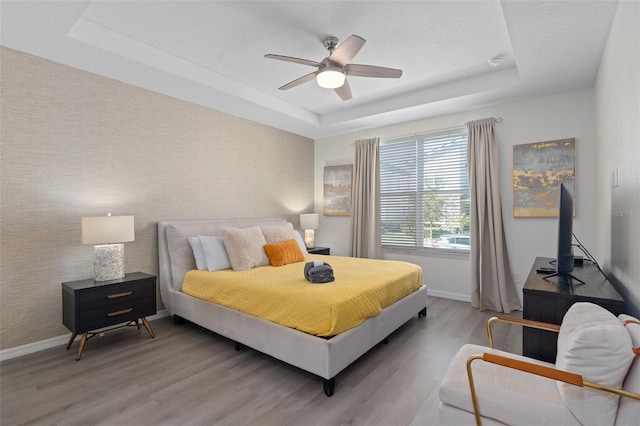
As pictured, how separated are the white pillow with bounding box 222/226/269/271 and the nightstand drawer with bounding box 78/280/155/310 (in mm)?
828

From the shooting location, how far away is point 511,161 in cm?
388

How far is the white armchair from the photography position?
116 cm

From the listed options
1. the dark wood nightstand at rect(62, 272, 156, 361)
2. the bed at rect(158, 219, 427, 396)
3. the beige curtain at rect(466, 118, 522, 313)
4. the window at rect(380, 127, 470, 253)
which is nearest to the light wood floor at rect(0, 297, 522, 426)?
the bed at rect(158, 219, 427, 396)

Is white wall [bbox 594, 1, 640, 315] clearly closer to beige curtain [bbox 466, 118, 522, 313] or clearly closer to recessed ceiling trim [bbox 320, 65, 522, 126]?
recessed ceiling trim [bbox 320, 65, 522, 126]

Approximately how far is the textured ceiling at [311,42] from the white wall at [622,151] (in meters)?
0.34

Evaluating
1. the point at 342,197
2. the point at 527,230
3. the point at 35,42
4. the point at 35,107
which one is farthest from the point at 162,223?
the point at 527,230

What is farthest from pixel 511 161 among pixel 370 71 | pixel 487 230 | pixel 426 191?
pixel 370 71

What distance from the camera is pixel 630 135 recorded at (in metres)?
1.70

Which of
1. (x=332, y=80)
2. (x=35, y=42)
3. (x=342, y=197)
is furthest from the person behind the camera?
(x=342, y=197)

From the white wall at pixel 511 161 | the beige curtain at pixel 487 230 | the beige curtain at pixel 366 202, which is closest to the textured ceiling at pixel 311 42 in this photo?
the white wall at pixel 511 161

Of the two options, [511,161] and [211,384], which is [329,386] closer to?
[211,384]

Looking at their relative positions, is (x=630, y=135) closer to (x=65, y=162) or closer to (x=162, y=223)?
(x=162, y=223)

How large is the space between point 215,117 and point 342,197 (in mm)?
2502

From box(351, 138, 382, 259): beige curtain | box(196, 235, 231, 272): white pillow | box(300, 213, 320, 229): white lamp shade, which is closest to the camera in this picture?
box(196, 235, 231, 272): white pillow
